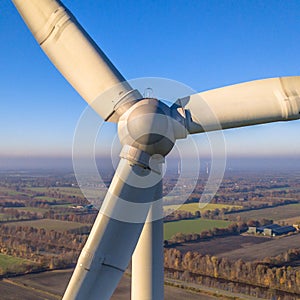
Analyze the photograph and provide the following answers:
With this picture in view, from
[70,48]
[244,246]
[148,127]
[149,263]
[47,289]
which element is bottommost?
[149,263]

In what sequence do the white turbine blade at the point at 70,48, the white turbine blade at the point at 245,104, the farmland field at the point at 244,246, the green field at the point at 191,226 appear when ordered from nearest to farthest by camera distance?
the white turbine blade at the point at 245,104 < the white turbine blade at the point at 70,48 < the farmland field at the point at 244,246 < the green field at the point at 191,226

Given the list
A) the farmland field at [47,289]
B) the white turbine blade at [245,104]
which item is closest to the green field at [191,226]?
the farmland field at [47,289]

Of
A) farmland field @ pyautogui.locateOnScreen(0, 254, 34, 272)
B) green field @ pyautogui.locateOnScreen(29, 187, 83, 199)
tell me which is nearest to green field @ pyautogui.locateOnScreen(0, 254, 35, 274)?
farmland field @ pyautogui.locateOnScreen(0, 254, 34, 272)

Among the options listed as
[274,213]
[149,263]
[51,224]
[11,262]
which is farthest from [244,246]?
[149,263]

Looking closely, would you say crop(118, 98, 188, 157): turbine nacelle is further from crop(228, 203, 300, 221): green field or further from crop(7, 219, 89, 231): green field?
crop(228, 203, 300, 221): green field

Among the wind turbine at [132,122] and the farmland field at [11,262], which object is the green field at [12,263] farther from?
the wind turbine at [132,122]

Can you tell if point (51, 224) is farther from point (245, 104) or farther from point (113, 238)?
point (245, 104)

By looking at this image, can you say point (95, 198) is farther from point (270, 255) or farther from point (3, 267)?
point (270, 255)
